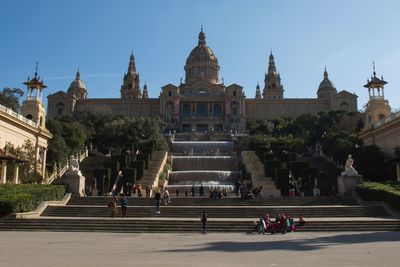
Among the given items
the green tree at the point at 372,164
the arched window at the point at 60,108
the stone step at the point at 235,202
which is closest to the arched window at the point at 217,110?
the arched window at the point at 60,108

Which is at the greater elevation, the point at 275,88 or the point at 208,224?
the point at 275,88

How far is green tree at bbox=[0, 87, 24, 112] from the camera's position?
7281 cm

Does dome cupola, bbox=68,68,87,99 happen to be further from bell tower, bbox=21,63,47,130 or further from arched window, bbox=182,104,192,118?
bell tower, bbox=21,63,47,130

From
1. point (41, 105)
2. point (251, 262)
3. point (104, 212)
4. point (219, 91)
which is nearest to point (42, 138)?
point (41, 105)

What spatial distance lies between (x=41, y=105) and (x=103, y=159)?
1108 cm

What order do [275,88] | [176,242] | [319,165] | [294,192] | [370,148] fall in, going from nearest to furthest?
[176,242], [294,192], [370,148], [319,165], [275,88]

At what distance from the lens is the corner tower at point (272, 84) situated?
521 ft

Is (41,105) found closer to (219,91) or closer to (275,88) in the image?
(219,91)

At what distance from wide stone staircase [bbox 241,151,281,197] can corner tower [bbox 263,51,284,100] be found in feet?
338

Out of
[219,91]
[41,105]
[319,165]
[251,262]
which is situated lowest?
[251,262]

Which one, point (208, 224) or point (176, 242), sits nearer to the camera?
point (176, 242)

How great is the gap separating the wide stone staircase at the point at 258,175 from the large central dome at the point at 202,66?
323 ft

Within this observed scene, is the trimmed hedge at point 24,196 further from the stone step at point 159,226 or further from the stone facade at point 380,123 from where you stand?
the stone facade at point 380,123

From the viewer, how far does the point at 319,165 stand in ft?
186
